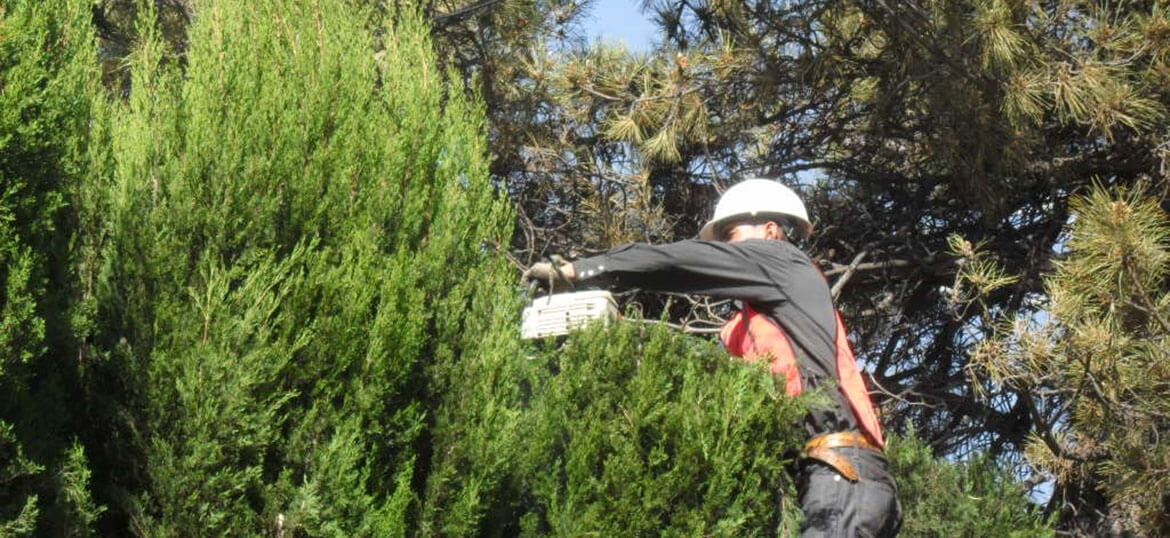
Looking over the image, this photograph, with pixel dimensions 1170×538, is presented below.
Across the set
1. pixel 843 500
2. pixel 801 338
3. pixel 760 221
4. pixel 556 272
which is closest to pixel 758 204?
pixel 760 221

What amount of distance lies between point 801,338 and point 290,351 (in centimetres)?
163

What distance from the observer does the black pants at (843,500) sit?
4168 mm

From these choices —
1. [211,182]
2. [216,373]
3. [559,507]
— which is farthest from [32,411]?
[559,507]

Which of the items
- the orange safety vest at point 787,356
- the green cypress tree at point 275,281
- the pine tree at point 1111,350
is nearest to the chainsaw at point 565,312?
the green cypress tree at point 275,281

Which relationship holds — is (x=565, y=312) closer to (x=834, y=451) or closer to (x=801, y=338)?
(x=801, y=338)

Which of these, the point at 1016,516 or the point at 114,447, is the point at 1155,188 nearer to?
the point at 1016,516

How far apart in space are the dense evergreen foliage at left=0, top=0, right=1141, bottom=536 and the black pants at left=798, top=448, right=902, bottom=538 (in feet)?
0.26

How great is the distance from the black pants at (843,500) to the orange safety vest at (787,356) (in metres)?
0.15

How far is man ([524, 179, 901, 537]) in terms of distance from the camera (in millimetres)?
4207

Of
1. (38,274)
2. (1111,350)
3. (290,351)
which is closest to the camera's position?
(38,274)

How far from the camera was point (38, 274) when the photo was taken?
365cm

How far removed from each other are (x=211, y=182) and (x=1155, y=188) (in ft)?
17.2

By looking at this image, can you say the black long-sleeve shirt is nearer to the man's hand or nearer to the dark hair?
the man's hand

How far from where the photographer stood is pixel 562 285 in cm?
457
